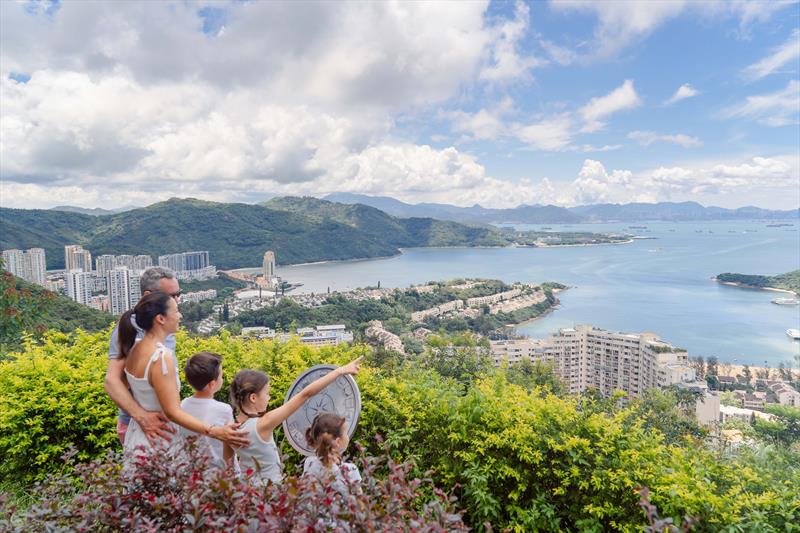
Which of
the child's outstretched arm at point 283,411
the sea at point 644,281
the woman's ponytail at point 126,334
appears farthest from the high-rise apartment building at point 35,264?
the child's outstretched arm at point 283,411

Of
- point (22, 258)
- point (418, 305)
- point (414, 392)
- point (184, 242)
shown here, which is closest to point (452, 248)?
point (184, 242)

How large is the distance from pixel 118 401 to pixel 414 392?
4.28 feet

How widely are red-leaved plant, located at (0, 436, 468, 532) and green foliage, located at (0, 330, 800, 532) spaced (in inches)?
36.4

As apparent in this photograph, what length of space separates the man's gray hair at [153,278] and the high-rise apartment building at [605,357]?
1563 cm

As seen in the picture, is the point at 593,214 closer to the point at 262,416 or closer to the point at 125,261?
the point at 125,261

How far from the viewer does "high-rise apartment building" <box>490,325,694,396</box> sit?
17.4m

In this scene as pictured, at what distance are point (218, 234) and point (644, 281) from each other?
194 feet

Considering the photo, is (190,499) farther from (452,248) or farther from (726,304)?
(452,248)

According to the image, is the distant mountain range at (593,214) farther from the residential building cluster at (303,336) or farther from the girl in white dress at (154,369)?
the girl in white dress at (154,369)

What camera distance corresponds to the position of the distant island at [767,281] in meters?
45.2

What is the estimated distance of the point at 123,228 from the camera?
213 feet

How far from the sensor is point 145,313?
5.77ft

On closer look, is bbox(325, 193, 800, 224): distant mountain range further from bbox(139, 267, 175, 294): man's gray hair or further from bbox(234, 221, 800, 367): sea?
bbox(139, 267, 175, 294): man's gray hair

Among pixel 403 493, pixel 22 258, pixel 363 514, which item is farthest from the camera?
pixel 22 258
